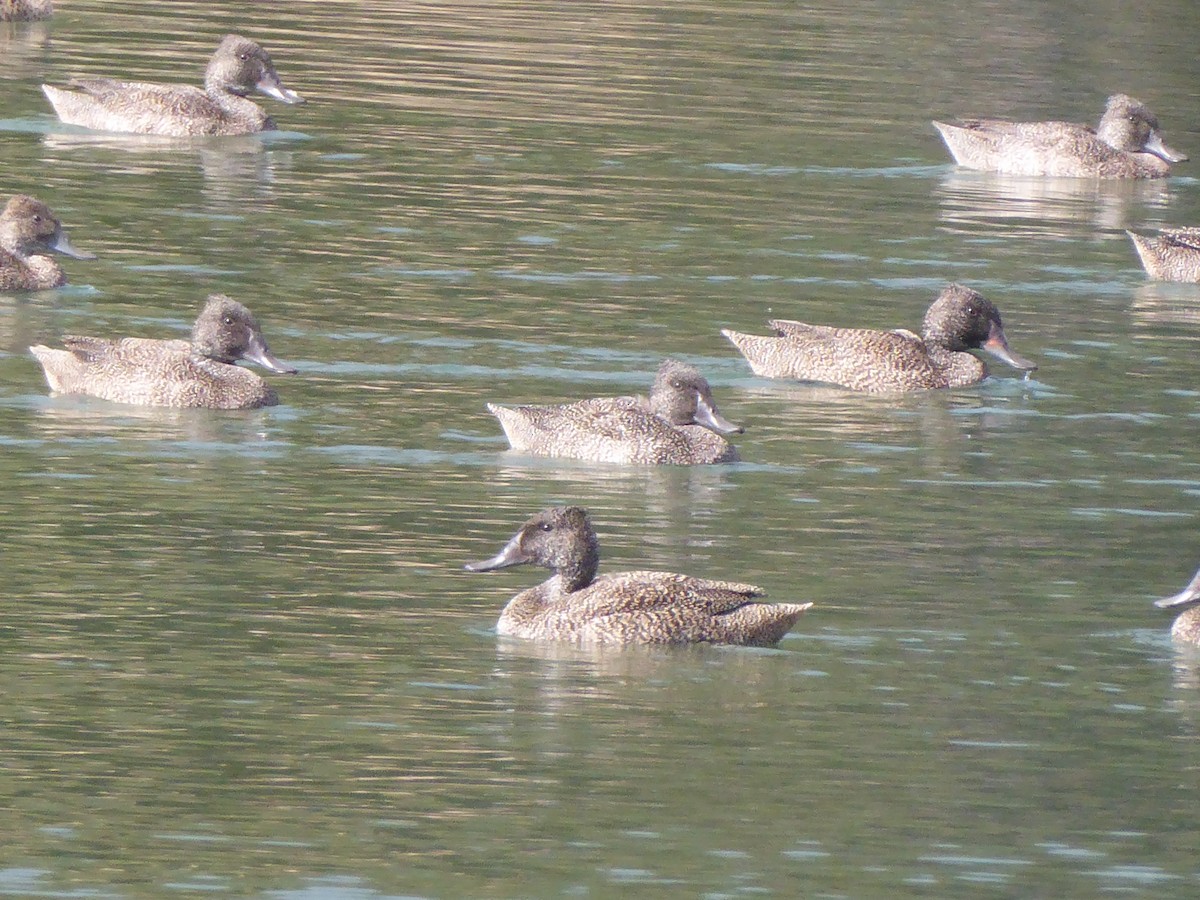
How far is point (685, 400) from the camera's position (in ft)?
63.0

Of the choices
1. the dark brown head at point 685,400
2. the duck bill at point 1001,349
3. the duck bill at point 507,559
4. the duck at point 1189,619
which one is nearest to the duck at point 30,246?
the dark brown head at point 685,400

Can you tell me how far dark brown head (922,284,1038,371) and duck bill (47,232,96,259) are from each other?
734cm

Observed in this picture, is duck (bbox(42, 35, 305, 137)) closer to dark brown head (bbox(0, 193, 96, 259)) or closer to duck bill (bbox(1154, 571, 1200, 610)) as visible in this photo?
dark brown head (bbox(0, 193, 96, 259))

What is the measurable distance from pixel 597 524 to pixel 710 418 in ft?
7.12

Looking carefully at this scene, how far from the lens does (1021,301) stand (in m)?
25.7

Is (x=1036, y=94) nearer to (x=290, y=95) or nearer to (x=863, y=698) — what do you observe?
(x=290, y=95)

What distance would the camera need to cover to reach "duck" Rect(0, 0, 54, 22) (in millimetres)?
41375

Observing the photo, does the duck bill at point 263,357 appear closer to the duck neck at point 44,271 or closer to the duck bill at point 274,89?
the duck neck at point 44,271

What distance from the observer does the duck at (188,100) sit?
32.1m

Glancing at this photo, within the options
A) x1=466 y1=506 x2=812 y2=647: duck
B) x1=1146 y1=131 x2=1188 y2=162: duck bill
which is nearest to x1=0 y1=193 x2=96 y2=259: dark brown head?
x1=466 y1=506 x2=812 y2=647: duck

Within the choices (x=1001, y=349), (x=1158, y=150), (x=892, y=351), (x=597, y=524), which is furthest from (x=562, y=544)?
(x=1158, y=150)

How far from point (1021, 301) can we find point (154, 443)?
30.8 ft

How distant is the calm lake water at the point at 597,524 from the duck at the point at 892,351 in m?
0.27

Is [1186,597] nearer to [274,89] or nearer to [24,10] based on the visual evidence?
[274,89]
